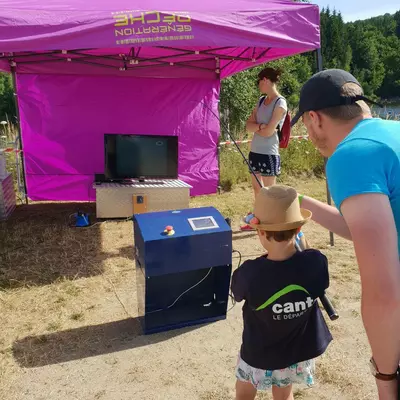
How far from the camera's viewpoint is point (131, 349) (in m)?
2.87

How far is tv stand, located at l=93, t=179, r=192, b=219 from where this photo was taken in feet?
18.8

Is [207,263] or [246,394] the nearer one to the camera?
[246,394]

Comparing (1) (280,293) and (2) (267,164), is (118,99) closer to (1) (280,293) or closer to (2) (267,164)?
(2) (267,164)

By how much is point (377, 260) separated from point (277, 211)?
2.11 feet

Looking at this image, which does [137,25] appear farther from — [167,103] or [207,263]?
[167,103]

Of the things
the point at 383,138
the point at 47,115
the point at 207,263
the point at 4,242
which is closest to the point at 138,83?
the point at 47,115

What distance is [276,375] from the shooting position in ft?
6.01

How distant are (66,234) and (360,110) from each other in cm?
452

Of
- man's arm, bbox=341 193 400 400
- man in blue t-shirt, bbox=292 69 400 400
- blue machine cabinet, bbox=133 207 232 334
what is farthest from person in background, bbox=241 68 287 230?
man's arm, bbox=341 193 400 400

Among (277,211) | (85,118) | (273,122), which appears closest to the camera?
(277,211)

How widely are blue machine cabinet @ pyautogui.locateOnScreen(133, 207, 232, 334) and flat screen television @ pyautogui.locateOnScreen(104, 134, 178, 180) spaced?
302 cm

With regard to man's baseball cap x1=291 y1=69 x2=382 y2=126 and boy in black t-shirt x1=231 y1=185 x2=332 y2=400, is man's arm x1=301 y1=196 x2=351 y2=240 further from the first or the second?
man's baseball cap x1=291 y1=69 x2=382 y2=126

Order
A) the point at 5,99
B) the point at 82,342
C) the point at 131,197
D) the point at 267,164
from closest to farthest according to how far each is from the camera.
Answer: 1. the point at 82,342
2. the point at 267,164
3. the point at 131,197
4. the point at 5,99

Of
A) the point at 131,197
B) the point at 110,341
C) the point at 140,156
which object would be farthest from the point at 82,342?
the point at 140,156
